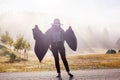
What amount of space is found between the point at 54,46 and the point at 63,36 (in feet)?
2.51

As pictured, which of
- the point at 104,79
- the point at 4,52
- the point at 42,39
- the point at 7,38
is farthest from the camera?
the point at 7,38

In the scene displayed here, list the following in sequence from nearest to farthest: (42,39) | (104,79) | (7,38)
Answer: (104,79) → (42,39) → (7,38)

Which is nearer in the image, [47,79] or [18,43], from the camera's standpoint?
[47,79]

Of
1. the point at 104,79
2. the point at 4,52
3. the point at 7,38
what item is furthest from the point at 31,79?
the point at 7,38

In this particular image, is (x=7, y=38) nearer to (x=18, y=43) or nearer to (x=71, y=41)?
(x=18, y=43)

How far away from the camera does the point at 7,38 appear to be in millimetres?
119875

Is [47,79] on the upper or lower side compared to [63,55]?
lower

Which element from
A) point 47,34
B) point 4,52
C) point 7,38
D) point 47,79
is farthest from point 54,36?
point 7,38

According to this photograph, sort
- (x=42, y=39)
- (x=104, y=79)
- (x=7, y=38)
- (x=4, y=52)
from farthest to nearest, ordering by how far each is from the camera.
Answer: (x=7, y=38) < (x=4, y=52) < (x=42, y=39) < (x=104, y=79)

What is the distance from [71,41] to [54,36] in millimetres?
1245

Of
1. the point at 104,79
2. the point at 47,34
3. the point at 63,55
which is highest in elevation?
the point at 47,34

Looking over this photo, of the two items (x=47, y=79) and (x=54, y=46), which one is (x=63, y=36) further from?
(x=47, y=79)

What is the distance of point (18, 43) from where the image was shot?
365ft

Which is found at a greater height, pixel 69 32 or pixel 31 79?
pixel 69 32
